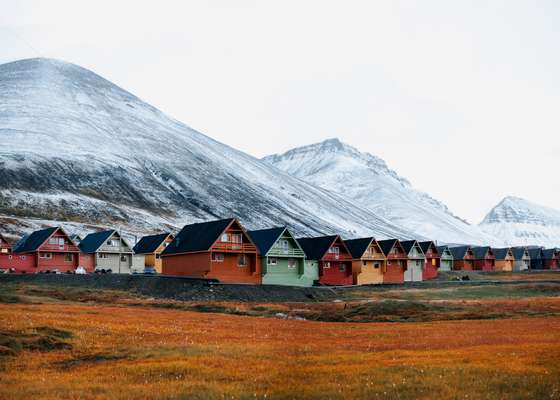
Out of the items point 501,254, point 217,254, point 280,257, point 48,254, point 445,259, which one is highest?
point 48,254

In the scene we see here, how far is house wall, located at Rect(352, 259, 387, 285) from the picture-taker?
355 feet

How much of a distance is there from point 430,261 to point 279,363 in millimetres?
111743

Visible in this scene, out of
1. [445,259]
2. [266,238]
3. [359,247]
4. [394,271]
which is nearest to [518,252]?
[445,259]

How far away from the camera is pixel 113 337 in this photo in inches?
1330

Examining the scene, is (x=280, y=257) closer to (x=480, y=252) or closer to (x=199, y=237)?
(x=199, y=237)

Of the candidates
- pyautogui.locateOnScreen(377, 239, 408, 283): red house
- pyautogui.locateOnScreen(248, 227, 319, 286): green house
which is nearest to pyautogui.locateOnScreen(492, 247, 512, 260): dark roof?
pyautogui.locateOnScreen(377, 239, 408, 283): red house

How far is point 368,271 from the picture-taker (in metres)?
111

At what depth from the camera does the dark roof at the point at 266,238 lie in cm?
9231

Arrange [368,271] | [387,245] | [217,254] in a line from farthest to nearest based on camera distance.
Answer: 1. [387,245]
2. [368,271]
3. [217,254]

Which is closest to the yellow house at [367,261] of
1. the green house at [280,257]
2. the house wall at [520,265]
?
the green house at [280,257]

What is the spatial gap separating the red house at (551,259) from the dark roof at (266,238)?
123m

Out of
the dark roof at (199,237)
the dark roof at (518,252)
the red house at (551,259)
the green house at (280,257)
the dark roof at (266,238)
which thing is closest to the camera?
the dark roof at (199,237)

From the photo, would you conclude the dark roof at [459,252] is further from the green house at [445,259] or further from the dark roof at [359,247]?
the dark roof at [359,247]

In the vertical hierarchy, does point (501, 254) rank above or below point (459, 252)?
below
